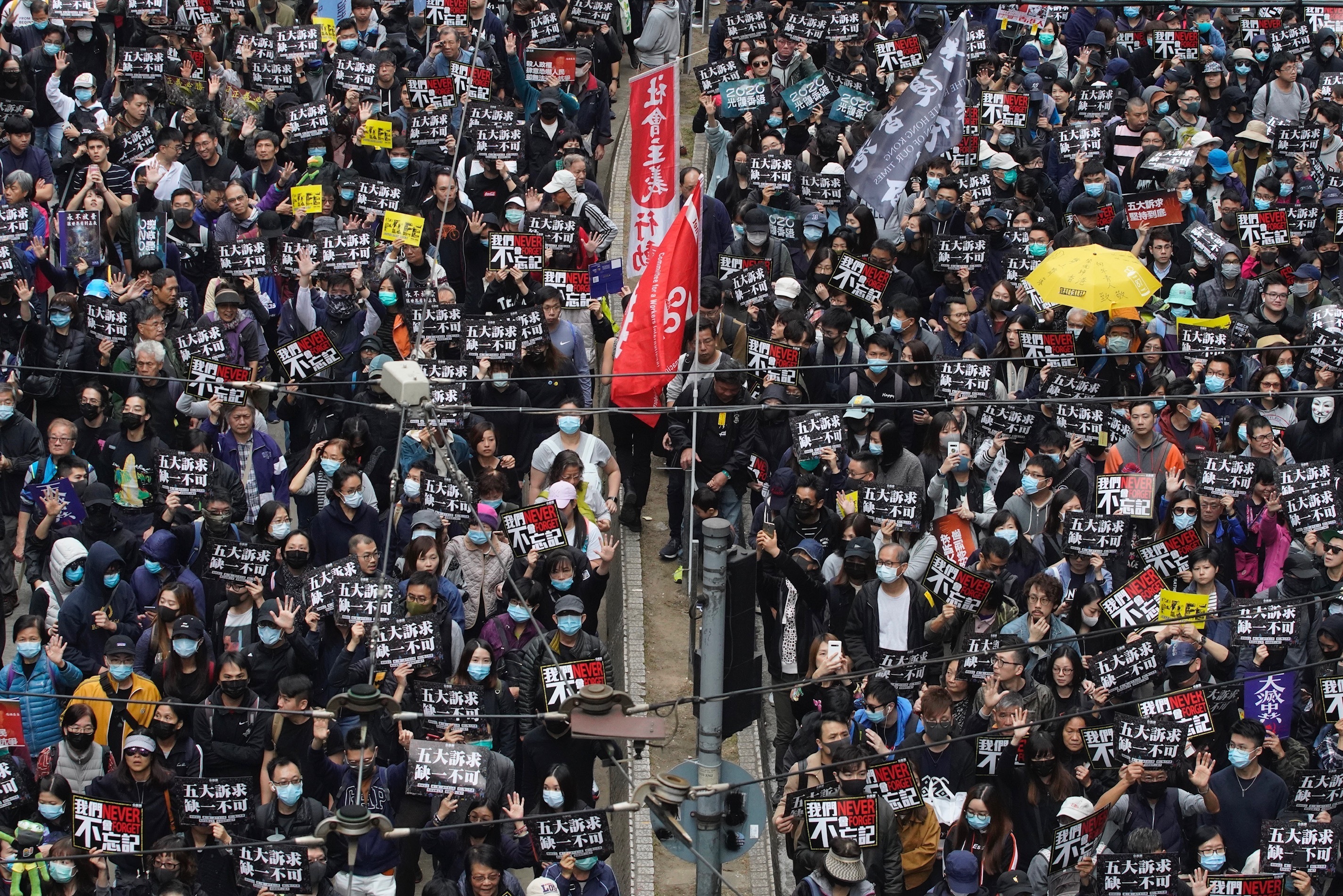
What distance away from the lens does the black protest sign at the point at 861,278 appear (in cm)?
1783

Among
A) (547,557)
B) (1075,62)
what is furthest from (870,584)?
(1075,62)

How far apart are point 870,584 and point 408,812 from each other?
11.7ft

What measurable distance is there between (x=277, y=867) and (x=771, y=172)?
30.1 ft

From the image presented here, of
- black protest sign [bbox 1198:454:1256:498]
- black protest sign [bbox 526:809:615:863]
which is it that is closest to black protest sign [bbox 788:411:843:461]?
black protest sign [bbox 1198:454:1256:498]

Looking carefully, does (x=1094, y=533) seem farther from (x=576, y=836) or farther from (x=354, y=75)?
(x=354, y=75)

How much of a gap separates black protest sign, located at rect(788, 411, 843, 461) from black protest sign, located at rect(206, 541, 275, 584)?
4004 millimetres

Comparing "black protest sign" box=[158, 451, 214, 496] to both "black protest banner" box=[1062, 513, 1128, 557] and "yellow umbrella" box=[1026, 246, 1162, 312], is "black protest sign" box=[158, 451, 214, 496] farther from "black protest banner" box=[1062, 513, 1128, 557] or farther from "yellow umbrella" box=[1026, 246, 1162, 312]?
"yellow umbrella" box=[1026, 246, 1162, 312]

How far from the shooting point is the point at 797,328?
16.8m

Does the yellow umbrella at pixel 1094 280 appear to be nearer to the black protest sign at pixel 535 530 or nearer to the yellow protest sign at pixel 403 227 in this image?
the black protest sign at pixel 535 530

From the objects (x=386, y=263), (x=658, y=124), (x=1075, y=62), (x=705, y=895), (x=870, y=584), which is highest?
(x=1075, y=62)

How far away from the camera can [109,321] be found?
16609 mm

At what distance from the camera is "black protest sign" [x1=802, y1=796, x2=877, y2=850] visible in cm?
1259

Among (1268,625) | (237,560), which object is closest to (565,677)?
(237,560)

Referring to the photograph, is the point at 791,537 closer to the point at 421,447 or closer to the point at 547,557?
the point at 547,557
